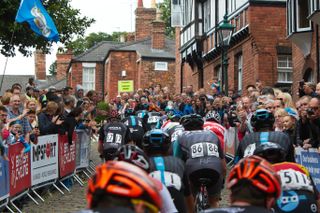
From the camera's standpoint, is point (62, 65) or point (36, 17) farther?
point (62, 65)

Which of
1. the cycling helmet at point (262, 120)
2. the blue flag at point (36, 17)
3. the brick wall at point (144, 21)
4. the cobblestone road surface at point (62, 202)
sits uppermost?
the brick wall at point (144, 21)

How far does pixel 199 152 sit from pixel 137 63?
52733mm

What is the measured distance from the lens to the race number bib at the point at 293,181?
738cm

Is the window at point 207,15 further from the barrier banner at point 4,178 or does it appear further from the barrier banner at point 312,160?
the barrier banner at point 4,178

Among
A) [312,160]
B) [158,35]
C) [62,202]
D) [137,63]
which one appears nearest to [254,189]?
[312,160]

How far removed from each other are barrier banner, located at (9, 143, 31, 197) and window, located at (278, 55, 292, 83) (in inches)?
761

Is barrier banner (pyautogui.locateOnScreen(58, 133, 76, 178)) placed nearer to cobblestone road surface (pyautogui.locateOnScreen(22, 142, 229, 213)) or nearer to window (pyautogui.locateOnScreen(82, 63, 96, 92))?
cobblestone road surface (pyautogui.locateOnScreen(22, 142, 229, 213))

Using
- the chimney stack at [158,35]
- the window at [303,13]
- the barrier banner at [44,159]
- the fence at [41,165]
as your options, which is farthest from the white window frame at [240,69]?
the chimney stack at [158,35]

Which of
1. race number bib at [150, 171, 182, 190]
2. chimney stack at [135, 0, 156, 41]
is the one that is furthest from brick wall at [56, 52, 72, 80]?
race number bib at [150, 171, 182, 190]

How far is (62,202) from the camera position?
52.5 feet

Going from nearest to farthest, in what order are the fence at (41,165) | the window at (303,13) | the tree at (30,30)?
the fence at (41,165), the tree at (30,30), the window at (303,13)

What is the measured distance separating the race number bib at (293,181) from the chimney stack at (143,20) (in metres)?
58.4

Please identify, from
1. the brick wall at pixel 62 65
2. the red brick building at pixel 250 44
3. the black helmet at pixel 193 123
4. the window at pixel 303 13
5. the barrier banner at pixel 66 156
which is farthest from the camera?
the brick wall at pixel 62 65

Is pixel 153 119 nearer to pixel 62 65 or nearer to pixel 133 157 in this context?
pixel 133 157
